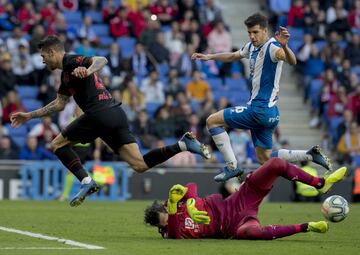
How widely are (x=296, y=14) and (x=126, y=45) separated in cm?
505

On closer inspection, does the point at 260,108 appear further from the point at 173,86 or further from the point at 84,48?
the point at 173,86

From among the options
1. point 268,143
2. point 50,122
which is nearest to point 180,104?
point 50,122

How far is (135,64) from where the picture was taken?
2628cm

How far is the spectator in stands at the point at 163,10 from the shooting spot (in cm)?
2778

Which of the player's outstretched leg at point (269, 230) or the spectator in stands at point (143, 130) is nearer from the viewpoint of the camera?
the player's outstretched leg at point (269, 230)

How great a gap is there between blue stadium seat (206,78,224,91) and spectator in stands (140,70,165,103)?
1.68m

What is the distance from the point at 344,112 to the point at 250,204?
1472cm

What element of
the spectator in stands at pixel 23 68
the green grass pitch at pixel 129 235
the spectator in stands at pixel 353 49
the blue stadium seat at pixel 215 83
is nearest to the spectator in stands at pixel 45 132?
the spectator in stands at pixel 23 68

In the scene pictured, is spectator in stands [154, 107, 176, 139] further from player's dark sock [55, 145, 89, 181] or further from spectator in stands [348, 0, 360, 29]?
player's dark sock [55, 145, 89, 181]

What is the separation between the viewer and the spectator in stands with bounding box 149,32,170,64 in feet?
87.5

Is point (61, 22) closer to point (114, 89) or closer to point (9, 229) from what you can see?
point (114, 89)

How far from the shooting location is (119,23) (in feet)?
88.3

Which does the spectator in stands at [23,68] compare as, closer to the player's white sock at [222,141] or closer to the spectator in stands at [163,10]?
the spectator in stands at [163,10]

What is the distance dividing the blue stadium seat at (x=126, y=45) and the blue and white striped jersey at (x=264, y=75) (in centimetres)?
1253
